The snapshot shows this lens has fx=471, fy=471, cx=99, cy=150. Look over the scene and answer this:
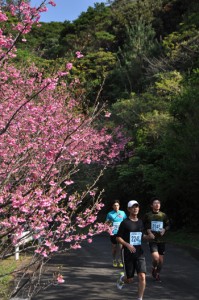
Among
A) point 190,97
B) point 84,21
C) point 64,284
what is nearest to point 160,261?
point 64,284

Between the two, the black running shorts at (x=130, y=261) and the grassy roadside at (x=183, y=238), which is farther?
the grassy roadside at (x=183, y=238)

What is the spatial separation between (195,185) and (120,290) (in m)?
11.3

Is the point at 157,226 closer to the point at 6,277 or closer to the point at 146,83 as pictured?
the point at 6,277

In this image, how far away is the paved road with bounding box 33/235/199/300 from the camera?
26.6 ft

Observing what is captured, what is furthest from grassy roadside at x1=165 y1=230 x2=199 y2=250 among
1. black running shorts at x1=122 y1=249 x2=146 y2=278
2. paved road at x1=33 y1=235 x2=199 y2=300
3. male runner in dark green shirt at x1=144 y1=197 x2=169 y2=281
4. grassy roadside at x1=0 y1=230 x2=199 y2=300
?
black running shorts at x1=122 y1=249 x2=146 y2=278

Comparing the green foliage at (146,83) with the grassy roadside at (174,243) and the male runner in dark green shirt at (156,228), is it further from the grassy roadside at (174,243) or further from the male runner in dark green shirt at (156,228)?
the male runner in dark green shirt at (156,228)

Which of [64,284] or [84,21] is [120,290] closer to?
[64,284]

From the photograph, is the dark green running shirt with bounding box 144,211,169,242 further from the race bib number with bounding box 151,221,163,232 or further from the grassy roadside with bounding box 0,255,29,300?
the grassy roadside with bounding box 0,255,29,300

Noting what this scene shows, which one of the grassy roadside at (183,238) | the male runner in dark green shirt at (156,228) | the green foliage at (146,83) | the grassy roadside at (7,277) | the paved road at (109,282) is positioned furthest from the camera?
the green foliage at (146,83)

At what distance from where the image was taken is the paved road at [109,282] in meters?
8.12

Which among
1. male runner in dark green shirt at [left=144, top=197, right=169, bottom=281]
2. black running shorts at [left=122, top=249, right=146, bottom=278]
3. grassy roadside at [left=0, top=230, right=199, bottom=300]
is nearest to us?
black running shorts at [left=122, top=249, right=146, bottom=278]

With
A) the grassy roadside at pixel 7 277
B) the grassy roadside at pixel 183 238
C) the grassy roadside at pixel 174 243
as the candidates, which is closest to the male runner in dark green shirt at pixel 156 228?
the grassy roadside at pixel 7 277

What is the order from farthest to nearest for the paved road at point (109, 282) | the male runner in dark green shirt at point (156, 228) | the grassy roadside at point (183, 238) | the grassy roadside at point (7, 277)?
the grassy roadside at point (183, 238), the male runner in dark green shirt at point (156, 228), the paved road at point (109, 282), the grassy roadside at point (7, 277)

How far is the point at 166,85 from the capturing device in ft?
93.4
